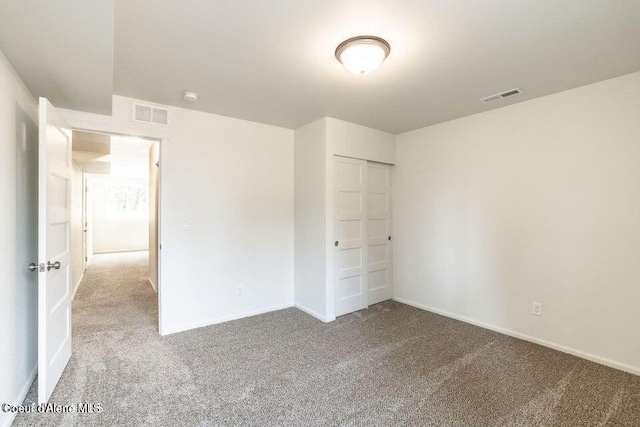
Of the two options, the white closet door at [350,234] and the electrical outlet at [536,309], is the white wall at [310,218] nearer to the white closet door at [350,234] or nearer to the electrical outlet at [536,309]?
the white closet door at [350,234]

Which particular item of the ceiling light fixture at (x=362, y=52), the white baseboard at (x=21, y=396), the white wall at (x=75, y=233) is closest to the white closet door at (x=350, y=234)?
the ceiling light fixture at (x=362, y=52)

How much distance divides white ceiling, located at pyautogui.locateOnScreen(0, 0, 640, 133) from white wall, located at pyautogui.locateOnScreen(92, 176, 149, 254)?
25.7 feet

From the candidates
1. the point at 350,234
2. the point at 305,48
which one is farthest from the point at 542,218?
the point at 305,48

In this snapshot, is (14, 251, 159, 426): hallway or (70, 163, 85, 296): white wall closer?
(14, 251, 159, 426): hallway

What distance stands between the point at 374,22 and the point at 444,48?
23.3 inches

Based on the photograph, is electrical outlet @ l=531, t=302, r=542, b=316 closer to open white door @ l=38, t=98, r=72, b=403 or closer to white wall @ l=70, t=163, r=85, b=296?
open white door @ l=38, t=98, r=72, b=403

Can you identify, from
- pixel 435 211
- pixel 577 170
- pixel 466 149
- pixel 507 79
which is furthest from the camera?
pixel 435 211

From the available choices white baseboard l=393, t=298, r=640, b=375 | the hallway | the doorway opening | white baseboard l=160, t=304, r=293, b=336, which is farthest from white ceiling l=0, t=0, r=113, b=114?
the doorway opening

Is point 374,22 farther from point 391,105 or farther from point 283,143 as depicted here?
point 283,143

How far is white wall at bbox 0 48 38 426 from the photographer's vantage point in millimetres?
1736

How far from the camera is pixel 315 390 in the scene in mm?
2129

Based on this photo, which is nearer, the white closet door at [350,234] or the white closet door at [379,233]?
the white closet door at [350,234]

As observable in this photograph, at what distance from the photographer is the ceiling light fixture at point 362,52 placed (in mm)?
1899

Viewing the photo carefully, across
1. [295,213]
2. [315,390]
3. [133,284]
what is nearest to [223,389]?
[315,390]
